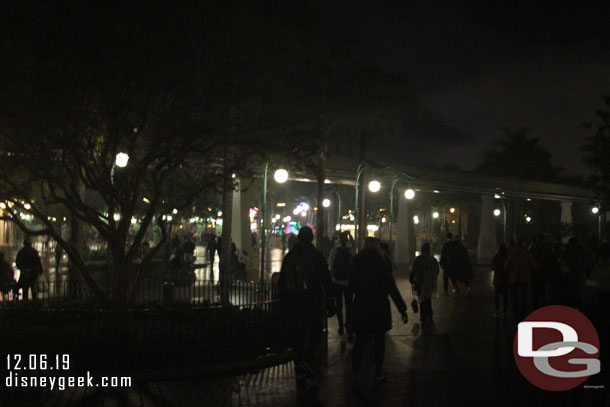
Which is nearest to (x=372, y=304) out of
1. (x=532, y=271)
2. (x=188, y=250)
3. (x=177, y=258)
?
(x=532, y=271)

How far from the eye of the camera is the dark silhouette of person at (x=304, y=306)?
7938 mm

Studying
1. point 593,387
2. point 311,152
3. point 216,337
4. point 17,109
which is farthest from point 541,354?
point 17,109

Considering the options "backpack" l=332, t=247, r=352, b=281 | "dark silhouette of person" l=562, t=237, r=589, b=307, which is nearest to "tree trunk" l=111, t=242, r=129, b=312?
"backpack" l=332, t=247, r=352, b=281

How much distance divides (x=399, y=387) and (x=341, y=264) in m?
3.86

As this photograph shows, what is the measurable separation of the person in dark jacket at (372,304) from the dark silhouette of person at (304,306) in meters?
0.47

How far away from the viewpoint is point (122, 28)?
31.8 ft

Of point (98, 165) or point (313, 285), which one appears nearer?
point (313, 285)

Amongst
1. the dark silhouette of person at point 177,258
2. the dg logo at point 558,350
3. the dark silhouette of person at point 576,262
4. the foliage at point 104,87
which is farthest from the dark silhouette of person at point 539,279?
the dark silhouette of person at point 177,258

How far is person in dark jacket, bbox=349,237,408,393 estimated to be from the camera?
7906 mm

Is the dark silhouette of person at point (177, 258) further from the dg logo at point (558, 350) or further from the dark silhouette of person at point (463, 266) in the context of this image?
the dg logo at point (558, 350)

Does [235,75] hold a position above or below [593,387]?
above

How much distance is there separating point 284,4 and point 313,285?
541 cm

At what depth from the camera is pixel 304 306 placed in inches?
314

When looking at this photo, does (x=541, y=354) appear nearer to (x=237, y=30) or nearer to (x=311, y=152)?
(x=311, y=152)
